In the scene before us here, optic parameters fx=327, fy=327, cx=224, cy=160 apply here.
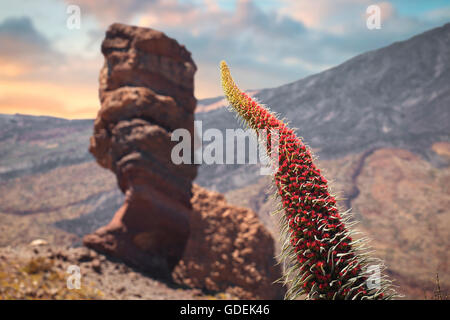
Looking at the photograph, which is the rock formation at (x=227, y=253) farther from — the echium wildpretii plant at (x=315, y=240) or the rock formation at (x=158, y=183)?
the echium wildpretii plant at (x=315, y=240)

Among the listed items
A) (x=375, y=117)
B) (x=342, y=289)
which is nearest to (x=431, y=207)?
(x=375, y=117)

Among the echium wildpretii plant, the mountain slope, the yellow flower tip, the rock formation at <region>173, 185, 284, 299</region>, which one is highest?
the mountain slope

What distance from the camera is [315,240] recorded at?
74.6 inches

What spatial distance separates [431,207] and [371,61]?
6833 centimetres

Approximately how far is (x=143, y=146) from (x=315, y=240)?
1149 cm

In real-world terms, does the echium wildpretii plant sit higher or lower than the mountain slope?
lower

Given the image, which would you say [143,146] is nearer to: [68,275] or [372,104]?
[68,275]

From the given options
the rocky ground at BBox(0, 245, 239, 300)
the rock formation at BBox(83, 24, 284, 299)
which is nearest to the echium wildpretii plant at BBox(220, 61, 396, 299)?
the rocky ground at BBox(0, 245, 239, 300)

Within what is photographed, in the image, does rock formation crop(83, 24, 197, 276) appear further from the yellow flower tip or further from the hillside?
the yellow flower tip

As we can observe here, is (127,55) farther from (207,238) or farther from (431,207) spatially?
(431,207)

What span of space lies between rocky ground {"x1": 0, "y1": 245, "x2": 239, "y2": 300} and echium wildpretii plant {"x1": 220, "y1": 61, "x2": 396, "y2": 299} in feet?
25.1

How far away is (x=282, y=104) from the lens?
10106cm

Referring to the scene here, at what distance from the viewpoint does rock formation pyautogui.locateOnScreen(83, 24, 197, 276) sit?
41.4 feet

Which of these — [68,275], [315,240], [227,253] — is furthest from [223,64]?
[227,253]
